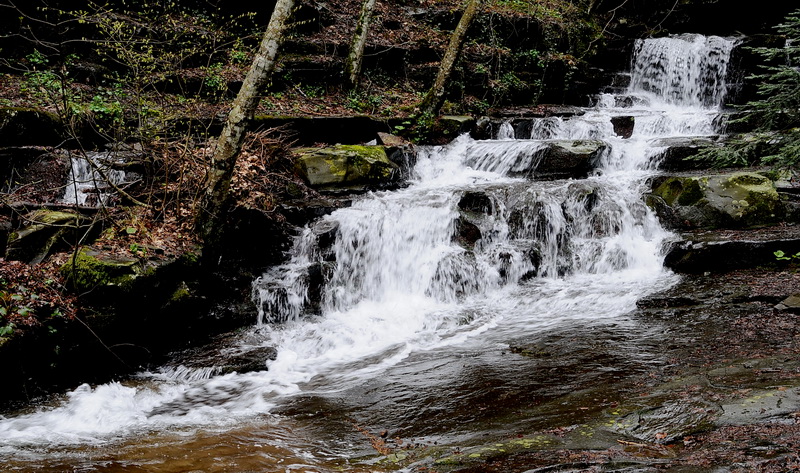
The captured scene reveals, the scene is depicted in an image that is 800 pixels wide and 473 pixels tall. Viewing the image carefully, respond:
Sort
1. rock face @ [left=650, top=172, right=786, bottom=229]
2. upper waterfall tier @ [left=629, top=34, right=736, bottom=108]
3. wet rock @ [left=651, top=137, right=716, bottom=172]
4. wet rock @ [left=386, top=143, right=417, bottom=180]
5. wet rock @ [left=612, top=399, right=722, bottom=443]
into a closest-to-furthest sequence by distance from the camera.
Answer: wet rock @ [left=612, top=399, right=722, bottom=443]
rock face @ [left=650, top=172, right=786, bottom=229]
wet rock @ [left=651, top=137, right=716, bottom=172]
wet rock @ [left=386, top=143, right=417, bottom=180]
upper waterfall tier @ [left=629, top=34, right=736, bottom=108]

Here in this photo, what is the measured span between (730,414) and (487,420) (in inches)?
70.8

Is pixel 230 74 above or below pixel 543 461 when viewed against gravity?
above

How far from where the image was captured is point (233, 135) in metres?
7.39

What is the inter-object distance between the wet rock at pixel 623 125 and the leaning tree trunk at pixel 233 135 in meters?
10.2

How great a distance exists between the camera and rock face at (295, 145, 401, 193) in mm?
10727

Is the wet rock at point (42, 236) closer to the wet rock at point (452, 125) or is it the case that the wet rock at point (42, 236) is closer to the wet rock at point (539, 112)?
the wet rock at point (452, 125)

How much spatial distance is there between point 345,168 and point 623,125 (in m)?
8.13

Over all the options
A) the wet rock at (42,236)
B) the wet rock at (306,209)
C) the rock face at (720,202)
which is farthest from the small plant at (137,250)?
the rock face at (720,202)

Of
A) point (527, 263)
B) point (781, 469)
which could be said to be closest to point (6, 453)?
point (781, 469)

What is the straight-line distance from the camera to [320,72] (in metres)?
15.2

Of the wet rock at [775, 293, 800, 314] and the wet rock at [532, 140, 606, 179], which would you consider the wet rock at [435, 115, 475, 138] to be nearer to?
the wet rock at [532, 140, 606, 179]

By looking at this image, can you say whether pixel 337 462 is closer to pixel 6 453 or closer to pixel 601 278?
pixel 6 453

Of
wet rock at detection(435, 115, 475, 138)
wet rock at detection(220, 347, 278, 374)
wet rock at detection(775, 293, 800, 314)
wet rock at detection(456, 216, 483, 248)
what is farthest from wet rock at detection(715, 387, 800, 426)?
wet rock at detection(435, 115, 475, 138)

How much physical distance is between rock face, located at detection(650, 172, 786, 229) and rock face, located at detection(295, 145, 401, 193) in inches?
223
